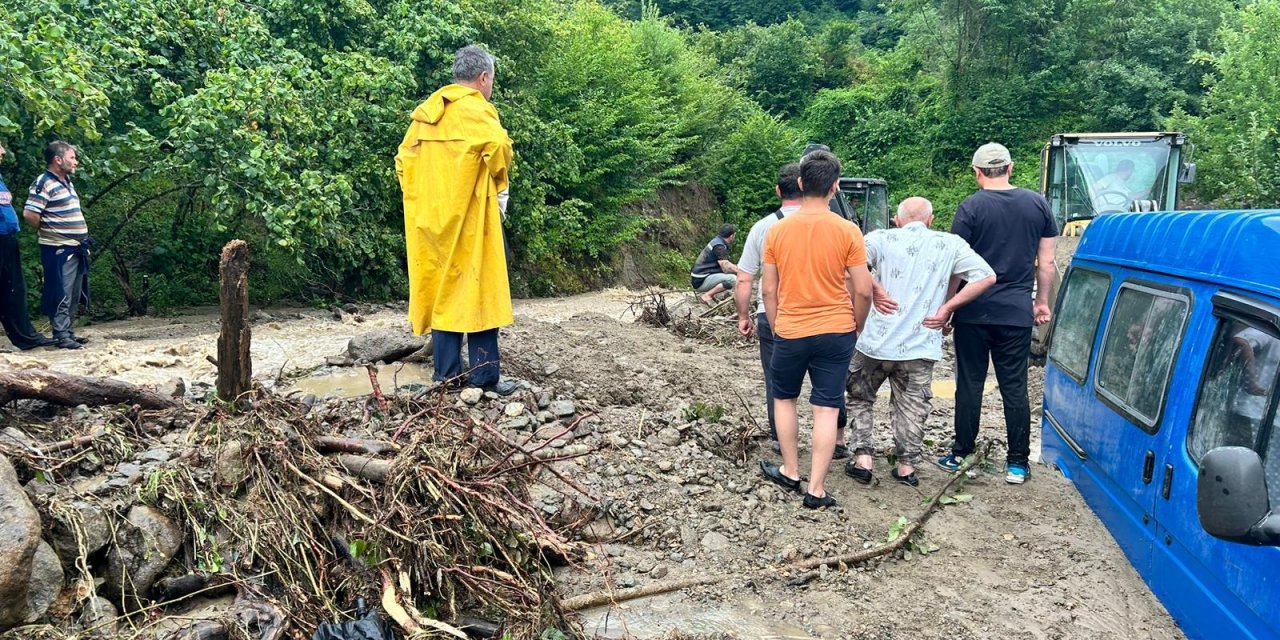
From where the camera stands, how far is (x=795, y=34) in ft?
113

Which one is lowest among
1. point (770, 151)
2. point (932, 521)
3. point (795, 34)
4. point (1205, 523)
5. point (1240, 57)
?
point (932, 521)

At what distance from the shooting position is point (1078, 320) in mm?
4445

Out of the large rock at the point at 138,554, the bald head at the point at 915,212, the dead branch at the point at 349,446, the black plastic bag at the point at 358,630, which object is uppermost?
the bald head at the point at 915,212

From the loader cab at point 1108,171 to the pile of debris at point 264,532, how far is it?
1101cm

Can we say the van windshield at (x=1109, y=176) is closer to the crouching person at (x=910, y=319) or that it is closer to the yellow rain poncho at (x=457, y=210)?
the crouching person at (x=910, y=319)

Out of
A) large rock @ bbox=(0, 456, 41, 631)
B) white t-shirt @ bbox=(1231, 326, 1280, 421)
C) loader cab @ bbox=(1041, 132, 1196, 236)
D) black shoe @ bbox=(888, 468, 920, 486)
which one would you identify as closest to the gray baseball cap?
black shoe @ bbox=(888, 468, 920, 486)

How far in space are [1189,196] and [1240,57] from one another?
3551 mm

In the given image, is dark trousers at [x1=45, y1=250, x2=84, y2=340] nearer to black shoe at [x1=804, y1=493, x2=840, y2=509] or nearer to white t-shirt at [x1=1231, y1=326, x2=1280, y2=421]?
black shoe at [x1=804, y1=493, x2=840, y2=509]

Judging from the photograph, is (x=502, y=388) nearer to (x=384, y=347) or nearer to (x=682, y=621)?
(x=384, y=347)

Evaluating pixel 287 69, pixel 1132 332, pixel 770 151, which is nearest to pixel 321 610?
pixel 1132 332

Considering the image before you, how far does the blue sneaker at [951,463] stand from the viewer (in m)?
5.16

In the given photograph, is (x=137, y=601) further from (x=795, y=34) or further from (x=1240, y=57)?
(x=795, y=34)

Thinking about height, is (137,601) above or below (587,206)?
below

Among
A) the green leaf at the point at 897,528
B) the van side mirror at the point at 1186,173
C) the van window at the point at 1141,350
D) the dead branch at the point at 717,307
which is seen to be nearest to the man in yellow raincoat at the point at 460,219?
the green leaf at the point at 897,528
